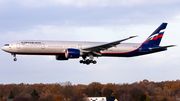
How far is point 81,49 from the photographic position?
58.0 m

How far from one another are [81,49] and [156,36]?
19748mm

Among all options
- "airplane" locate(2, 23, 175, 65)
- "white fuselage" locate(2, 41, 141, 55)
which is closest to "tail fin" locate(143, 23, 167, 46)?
"airplane" locate(2, 23, 175, 65)

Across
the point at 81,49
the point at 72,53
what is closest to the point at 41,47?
the point at 72,53

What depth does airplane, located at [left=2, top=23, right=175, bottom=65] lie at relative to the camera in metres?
55.5

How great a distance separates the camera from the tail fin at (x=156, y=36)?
66.5m

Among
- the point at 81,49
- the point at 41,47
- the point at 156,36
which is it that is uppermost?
the point at 156,36

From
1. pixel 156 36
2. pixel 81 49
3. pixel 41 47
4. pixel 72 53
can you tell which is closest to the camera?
pixel 41 47

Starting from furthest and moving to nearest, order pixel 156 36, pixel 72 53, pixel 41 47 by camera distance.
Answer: pixel 156 36
pixel 72 53
pixel 41 47

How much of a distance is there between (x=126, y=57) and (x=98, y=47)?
9.69 metres

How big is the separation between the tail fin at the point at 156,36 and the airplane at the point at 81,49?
0.91ft

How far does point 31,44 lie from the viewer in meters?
55.6

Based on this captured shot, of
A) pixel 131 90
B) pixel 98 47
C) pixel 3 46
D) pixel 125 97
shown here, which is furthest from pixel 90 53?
pixel 131 90

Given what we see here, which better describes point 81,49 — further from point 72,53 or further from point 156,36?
point 156,36

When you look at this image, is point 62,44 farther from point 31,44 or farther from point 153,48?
point 153,48
